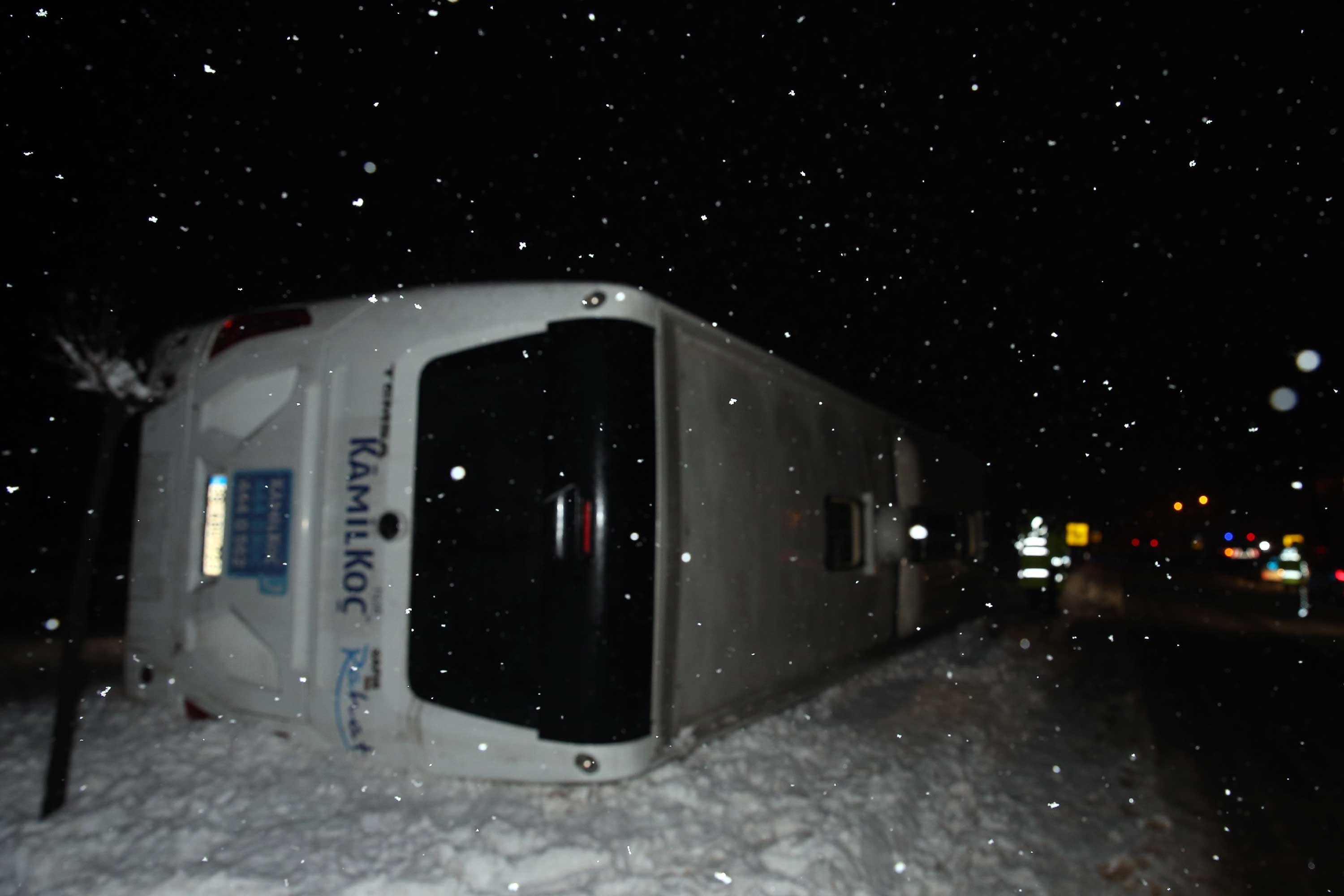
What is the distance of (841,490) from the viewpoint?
22.1ft

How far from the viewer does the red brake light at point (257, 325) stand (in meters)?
4.50

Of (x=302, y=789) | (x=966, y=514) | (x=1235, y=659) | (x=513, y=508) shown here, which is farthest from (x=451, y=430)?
(x=1235, y=659)

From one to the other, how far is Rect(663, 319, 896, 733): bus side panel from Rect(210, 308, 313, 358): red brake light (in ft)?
6.33

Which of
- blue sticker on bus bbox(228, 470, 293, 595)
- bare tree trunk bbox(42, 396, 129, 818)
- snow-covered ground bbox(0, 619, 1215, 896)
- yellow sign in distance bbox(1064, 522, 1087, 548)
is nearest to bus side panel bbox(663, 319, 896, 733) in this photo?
snow-covered ground bbox(0, 619, 1215, 896)

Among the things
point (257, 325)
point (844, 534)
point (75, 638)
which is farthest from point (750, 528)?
point (75, 638)

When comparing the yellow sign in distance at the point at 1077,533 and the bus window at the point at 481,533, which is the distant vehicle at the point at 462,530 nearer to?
the bus window at the point at 481,533

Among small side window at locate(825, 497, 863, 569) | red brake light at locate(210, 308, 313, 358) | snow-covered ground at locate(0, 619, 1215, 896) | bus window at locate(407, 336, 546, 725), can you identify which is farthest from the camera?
small side window at locate(825, 497, 863, 569)

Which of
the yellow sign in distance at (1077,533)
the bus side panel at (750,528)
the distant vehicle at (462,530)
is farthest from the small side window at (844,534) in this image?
the yellow sign in distance at (1077,533)

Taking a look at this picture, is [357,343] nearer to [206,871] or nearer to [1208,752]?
[206,871]

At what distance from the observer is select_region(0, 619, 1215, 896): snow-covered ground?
3.45 metres

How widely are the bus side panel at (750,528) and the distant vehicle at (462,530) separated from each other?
0.08 ft

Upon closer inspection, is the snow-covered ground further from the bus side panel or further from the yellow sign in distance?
the yellow sign in distance

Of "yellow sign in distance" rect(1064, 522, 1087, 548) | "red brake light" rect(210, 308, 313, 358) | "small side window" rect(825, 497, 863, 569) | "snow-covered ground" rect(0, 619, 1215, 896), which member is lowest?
"snow-covered ground" rect(0, 619, 1215, 896)

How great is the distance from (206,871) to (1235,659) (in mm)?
14240
